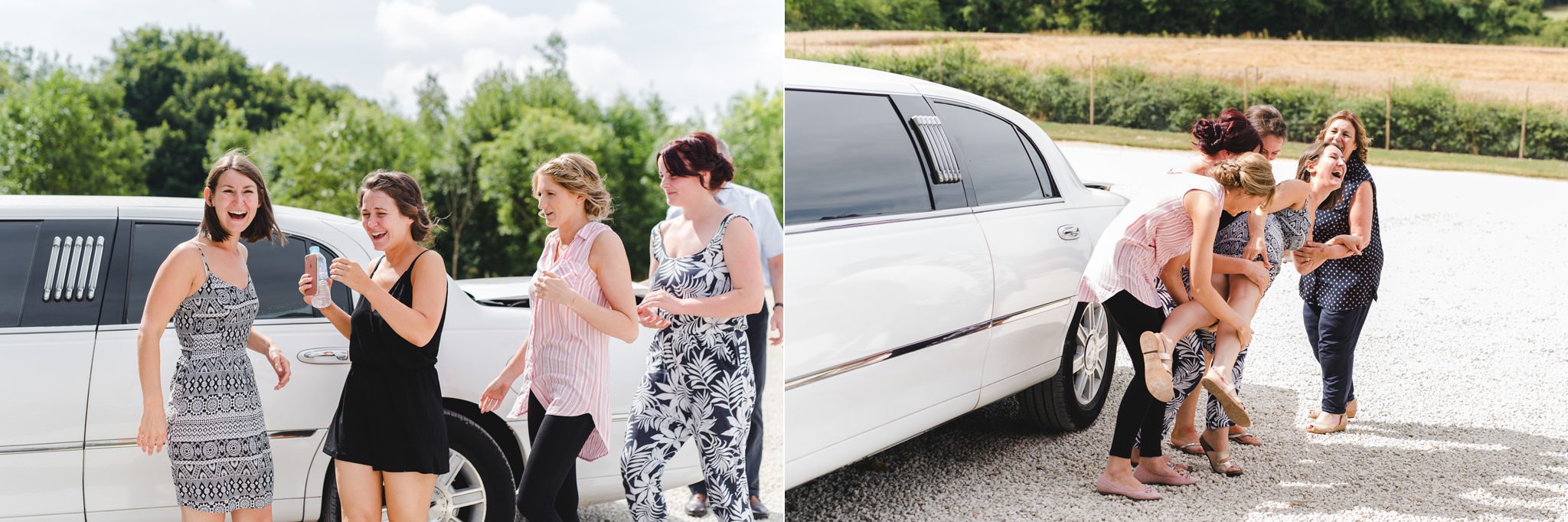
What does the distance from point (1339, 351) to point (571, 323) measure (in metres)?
2.88

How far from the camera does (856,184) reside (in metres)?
3.01

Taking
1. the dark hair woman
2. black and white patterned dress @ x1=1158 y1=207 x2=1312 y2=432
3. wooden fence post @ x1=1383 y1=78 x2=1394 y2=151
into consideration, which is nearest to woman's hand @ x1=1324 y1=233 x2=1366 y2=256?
the dark hair woman

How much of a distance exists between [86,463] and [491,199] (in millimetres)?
21144

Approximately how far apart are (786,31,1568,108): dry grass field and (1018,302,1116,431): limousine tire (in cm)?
98

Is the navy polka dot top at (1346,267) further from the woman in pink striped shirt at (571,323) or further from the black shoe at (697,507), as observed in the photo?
the woman in pink striped shirt at (571,323)

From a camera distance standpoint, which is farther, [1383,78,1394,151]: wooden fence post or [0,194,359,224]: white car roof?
[1383,78,1394,151]: wooden fence post

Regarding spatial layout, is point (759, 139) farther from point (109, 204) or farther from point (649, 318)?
point (649, 318)

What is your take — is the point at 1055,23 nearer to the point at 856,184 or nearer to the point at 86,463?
the point at 856,184

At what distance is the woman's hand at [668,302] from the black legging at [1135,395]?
157 cm

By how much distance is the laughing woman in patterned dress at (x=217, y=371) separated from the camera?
261 centimetres

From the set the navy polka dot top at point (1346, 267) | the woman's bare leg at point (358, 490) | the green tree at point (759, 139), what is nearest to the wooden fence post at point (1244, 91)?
the navy polka dot top at point (1346, 267)

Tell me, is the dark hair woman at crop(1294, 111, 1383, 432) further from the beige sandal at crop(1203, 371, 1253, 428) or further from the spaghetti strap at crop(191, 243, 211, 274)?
the spaghetti strap at crop(191, 243, 211, 274)

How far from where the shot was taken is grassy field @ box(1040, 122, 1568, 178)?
141 inches

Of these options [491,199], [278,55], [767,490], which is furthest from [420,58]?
[767,490]
